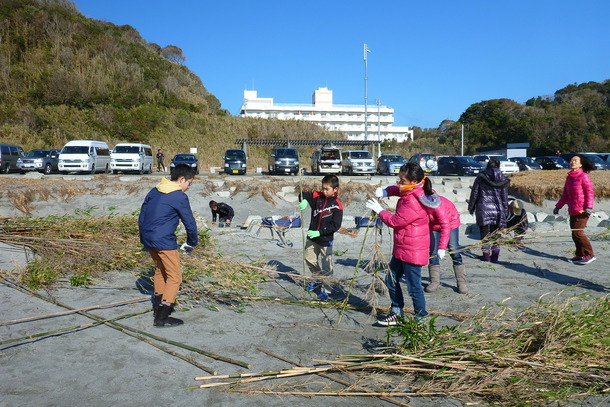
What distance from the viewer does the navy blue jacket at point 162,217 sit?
4957 millimetres

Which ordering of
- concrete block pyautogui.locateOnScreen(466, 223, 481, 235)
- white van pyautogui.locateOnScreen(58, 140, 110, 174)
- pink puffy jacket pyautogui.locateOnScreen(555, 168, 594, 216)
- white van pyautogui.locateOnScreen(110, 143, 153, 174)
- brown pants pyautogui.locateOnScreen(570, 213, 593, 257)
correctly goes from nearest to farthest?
pink puffy jacket pyautogui.locateOnScreen(555, 168, 594, 216) → brown pants pyautogui.locateOnScreen(570, 213, 593, 257) → concrete block pyautogui.locateOnScreen(466, 223, 481, 235) → white van pyautogui.locateOnScreen(58, 140, 110, 174) → white van pyautogui.locateOnScreen(110, 143, 153, 174)

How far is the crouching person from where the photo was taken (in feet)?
16.3

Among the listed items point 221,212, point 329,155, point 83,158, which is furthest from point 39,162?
point 221,212

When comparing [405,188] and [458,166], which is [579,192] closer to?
[405,188]

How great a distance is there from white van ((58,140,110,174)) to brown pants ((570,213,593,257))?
24.2 metres

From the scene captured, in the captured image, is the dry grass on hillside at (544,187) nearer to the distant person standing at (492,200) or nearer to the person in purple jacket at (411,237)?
the distant person standing at (492,200)

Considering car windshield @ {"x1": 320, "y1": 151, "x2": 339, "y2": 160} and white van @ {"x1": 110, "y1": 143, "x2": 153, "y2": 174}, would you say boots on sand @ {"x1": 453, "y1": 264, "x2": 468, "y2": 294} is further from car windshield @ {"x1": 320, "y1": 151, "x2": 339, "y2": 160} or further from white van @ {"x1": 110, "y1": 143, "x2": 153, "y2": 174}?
white van @ {"x1": 110, "y1": 143, "x2": 153, "y2": 174}

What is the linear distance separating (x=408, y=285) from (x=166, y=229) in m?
2.57

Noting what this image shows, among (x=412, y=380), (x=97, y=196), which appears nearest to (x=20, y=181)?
(x=97, y=196)

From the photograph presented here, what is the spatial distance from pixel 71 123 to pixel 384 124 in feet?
170

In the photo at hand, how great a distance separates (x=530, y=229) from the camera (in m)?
11.1

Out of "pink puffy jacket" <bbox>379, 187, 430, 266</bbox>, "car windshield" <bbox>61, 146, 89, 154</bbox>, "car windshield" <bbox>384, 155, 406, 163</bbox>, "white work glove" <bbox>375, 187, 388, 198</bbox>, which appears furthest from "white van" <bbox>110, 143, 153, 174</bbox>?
"pink puffy jacket" <bbox>379, 187, 430, 266</bbox>

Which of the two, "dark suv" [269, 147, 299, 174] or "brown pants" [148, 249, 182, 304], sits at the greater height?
"dark suv" [269, 147, 299, 174]

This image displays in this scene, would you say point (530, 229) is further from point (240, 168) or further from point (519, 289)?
point (240, 168)
